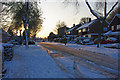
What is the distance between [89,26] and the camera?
46.7m

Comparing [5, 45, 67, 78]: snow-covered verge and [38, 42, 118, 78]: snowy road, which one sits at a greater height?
[5, 45, 67, 78]: snow-covered verge

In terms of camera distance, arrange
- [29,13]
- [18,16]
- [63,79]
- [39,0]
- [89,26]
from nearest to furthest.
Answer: [63,79]
[39,0]
[18,16]
[29,13]
[89,26]

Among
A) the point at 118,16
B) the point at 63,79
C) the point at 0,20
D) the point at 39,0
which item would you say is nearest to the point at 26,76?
the point at 63,79

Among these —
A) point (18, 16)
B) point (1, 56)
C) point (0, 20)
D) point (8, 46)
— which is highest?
point (18, 16)

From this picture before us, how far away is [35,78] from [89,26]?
44.0 meters

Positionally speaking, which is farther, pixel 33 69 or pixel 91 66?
pixel 91 66

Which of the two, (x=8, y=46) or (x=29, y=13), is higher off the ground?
(x=29, y=13)

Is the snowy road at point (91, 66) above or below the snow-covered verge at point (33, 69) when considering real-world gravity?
below

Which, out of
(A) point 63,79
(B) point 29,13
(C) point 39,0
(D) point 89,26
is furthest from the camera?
(D) point 89,26

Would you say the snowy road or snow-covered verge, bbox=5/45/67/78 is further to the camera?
the snowy road

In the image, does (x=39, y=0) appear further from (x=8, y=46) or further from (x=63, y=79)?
(x=63, y=79)

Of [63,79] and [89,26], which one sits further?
[89,26]

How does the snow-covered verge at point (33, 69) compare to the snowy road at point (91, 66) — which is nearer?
the snow-covered verge at point (33, 69)

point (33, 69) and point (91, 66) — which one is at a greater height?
point (33, 69)
